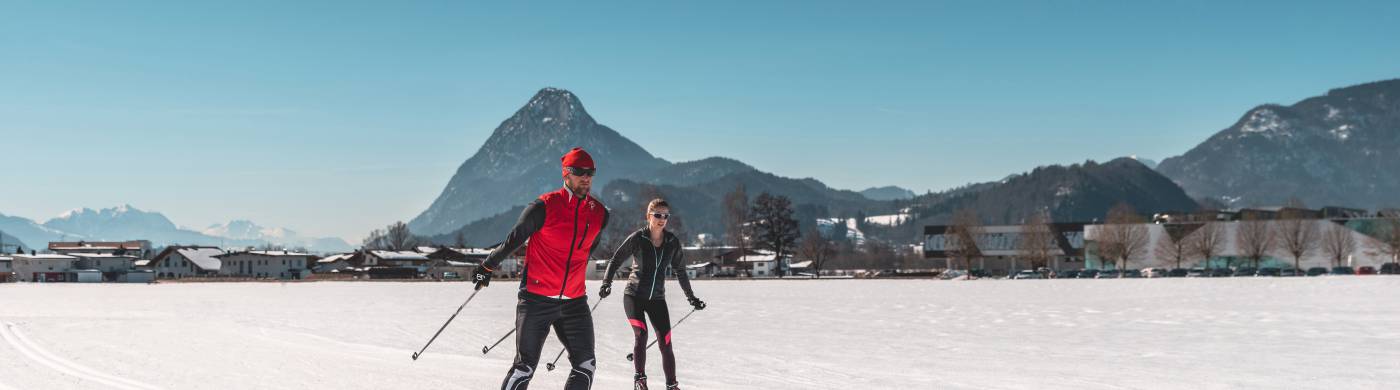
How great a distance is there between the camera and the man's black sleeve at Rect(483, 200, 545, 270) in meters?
6.61

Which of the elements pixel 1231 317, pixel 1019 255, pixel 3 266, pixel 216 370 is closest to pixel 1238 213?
pixel 1019 255

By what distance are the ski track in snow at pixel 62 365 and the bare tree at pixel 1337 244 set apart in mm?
101131

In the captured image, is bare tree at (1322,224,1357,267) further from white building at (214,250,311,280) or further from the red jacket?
white building at (214,250,311,280)

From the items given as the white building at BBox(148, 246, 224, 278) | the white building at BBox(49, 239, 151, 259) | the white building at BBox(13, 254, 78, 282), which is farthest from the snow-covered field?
the white building at BBox(49, 239, 151, 259)

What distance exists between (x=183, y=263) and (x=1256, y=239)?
117 metres

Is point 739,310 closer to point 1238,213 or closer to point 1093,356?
point 1093,356

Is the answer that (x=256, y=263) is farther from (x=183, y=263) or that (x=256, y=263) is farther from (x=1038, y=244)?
(x=1038, y=244)

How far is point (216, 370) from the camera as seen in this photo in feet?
40.8

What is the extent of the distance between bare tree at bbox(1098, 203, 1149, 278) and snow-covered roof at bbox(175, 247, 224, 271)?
9920 cm

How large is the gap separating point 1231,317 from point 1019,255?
290 ft

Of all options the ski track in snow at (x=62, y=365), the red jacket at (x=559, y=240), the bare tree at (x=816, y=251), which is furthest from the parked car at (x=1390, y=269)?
the red jacket at (x=559, y=240)

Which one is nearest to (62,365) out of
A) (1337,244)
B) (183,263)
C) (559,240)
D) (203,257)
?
(559,240)

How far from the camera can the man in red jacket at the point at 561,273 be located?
6961 millimetres

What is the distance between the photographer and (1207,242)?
97250 millimetres
